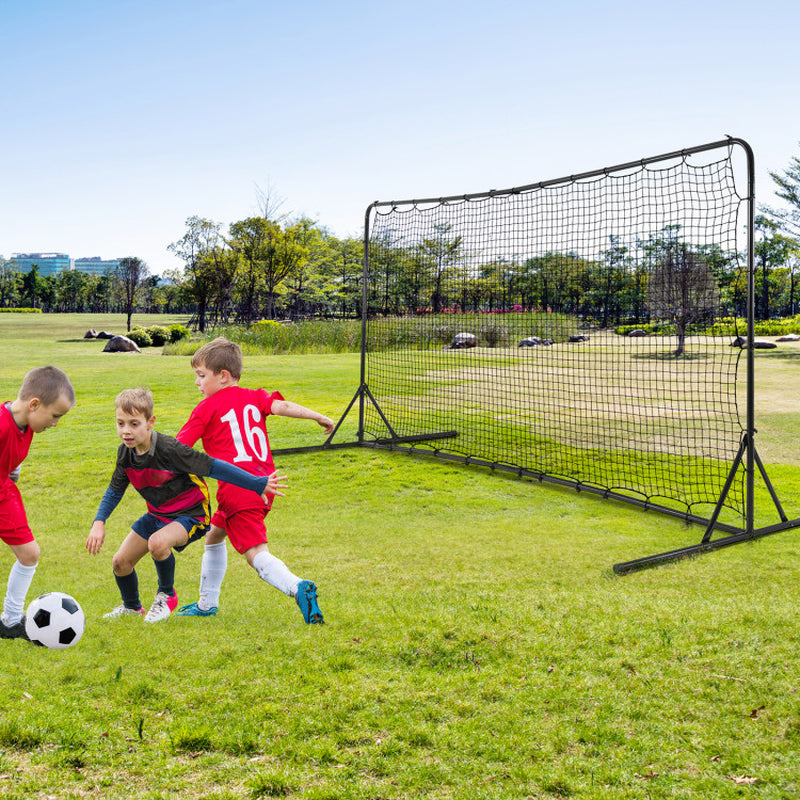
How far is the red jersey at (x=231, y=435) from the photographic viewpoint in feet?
14.9

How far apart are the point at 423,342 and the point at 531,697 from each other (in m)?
9.53

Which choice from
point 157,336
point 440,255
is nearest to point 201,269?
point 157,336

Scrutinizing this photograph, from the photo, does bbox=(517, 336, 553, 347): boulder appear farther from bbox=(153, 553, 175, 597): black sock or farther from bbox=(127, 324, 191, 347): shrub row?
bbox=(127, 324, 191, 347): shrub row

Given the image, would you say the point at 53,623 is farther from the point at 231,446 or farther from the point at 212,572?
the point at 231,446

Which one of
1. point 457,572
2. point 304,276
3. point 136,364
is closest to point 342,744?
point 457,572

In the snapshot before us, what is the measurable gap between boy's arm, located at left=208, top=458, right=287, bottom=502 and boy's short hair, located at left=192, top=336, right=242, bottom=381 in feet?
2.04

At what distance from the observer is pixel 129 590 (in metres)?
4.67

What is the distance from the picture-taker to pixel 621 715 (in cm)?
369

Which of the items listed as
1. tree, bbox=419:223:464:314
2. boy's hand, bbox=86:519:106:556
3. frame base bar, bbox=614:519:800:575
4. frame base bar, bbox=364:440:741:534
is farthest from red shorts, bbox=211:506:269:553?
tree, bbox=419:223:464:314

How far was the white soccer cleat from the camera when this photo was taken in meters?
4.61

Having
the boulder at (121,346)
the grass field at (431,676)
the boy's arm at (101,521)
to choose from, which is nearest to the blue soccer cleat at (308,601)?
the grass field at (431,676)

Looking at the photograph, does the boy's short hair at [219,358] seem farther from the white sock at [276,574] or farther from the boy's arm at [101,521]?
the white sock at [276,574]

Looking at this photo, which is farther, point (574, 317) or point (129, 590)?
point (574, 317)

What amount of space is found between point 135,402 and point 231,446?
25.1 inches
